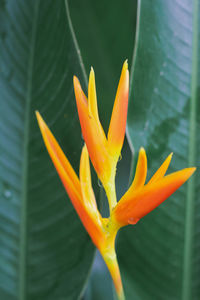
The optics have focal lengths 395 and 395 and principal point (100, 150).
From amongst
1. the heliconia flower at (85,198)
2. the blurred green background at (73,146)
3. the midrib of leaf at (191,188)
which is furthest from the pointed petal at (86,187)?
the midrib of leaf at (191,188)

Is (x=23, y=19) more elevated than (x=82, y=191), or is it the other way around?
(x=23, y=19)

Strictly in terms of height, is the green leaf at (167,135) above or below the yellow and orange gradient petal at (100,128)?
below

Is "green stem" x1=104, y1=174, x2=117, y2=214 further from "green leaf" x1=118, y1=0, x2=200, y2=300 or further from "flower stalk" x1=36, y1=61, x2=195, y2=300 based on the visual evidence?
"green leaf" x1=118, y1=0, x2=200, y2=300

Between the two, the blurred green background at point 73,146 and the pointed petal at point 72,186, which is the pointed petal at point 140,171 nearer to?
the pointed petal at point 72,186

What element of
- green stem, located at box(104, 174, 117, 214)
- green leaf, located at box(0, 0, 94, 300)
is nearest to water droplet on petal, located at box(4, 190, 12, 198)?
green leaf, located at box(0, 0, 94, 300)

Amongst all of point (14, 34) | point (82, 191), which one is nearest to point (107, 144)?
point (82, 191)

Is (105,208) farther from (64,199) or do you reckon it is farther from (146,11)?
(146,11)

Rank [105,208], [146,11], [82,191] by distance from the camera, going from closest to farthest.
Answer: [82,191]
[146,11]
[105,208]
